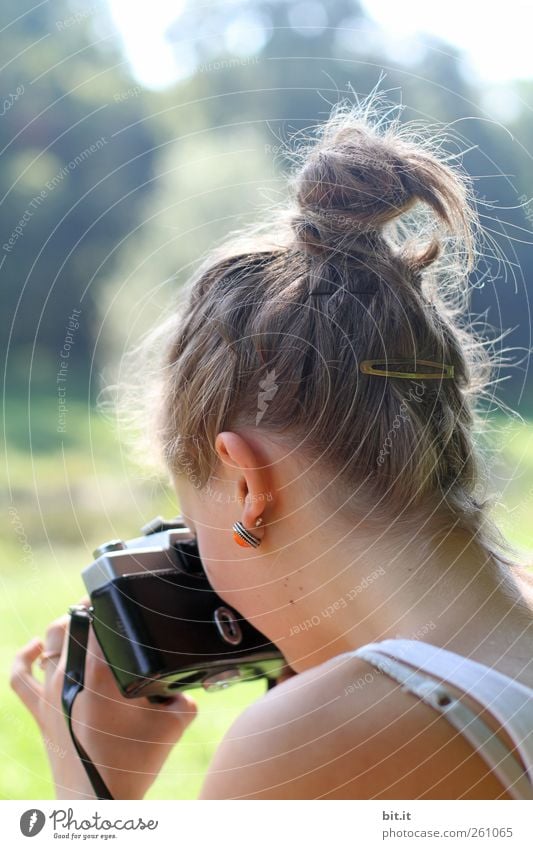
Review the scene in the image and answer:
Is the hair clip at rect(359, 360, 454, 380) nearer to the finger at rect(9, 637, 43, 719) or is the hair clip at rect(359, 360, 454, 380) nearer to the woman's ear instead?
the woman's ear

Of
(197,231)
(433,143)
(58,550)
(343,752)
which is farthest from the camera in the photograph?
(58,550)

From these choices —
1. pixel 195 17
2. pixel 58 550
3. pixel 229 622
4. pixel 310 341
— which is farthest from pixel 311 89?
pixel 58 550

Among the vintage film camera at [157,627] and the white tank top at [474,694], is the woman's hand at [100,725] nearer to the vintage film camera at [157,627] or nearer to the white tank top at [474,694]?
the vintage film camera at [157,627]

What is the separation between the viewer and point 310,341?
695 mm

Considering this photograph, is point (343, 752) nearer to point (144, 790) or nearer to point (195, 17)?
point (144, 790)

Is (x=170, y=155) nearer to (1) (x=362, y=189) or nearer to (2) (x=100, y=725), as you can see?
(1) (x=362, y=189)

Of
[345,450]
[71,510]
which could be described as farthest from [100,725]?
[345,450]

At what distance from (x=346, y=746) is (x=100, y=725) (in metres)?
0.36

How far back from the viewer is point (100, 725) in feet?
2.79

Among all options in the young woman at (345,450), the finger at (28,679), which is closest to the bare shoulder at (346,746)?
the young woman at (345,450)

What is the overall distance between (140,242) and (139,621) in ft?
1.25

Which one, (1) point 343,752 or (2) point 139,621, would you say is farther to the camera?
(2) point 139,621

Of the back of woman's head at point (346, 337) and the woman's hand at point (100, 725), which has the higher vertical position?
the back of woman's head at point (346, 337)

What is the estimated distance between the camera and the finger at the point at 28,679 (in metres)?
0.92
